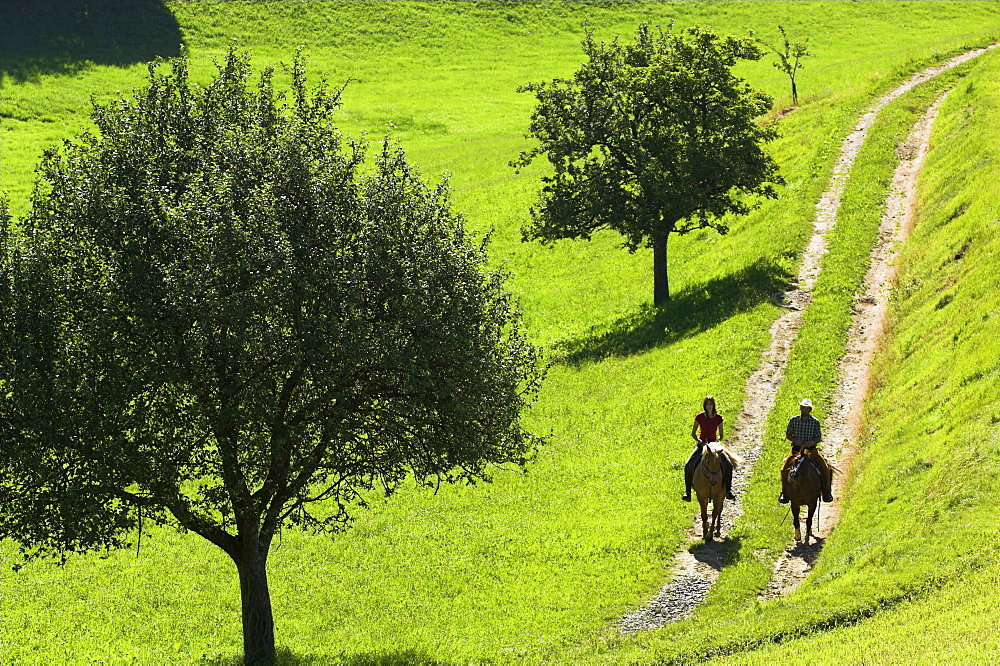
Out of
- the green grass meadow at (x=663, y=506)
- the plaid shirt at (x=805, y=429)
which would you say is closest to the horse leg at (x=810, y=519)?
the green grass meadow at (x=663, y=506)

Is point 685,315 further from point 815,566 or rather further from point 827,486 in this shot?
point 815,566

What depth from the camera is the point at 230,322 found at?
2081 cm

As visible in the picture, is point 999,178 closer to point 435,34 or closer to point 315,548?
point 315,548

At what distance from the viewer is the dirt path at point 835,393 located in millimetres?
26172

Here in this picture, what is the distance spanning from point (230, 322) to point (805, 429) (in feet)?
49.6

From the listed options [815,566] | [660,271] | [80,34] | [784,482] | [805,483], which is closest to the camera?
[815,566]

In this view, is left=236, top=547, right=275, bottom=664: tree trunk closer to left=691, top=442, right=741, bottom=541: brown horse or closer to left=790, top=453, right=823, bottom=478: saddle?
left=691, top=442, right=741, bottom=541: brown horse

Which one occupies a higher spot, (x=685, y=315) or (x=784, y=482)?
(x=784, y=482)

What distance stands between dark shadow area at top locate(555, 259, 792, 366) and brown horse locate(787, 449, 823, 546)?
1937 cm

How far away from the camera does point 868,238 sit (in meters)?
50.7

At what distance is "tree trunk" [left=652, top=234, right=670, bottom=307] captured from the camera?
51594mm

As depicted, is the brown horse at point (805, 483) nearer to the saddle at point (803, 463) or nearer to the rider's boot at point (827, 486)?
the saddle at point (803, 463)

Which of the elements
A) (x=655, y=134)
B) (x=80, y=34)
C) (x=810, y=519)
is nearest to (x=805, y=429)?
(x=810, y=519)

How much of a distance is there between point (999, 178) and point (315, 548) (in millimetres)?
33411
